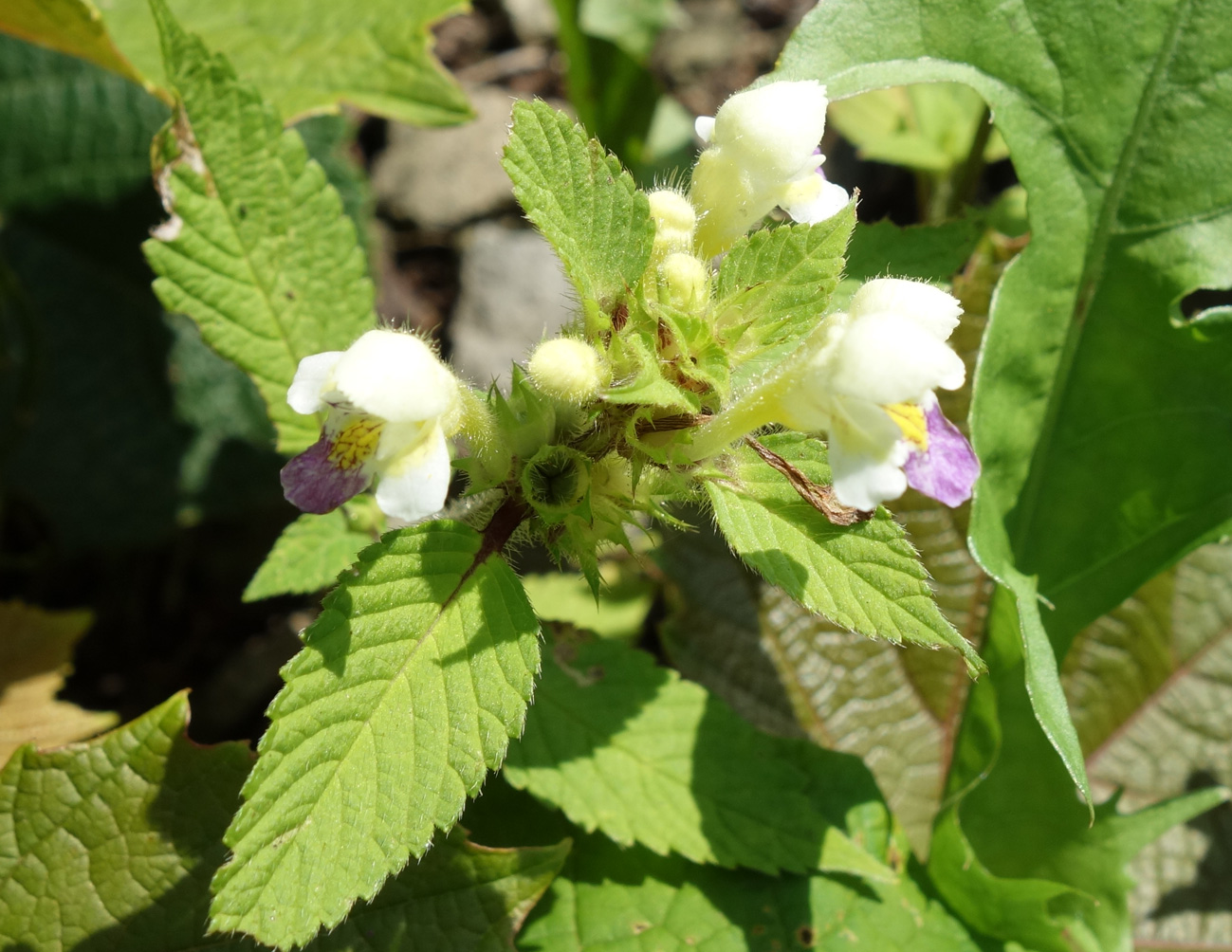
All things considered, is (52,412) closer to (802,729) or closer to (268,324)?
(268,324)

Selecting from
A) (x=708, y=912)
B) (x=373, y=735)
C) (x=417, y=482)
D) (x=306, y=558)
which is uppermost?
(x=417, y=482)

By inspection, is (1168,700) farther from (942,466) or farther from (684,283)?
(684,283)

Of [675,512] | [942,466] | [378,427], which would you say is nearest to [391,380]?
[378,427]

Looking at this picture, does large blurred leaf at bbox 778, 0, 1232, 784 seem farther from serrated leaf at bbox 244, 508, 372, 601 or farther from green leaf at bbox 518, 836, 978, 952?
serrated leaf at bbox 244, 508, 372, 601

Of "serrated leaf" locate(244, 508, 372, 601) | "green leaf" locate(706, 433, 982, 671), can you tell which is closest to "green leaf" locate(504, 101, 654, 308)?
"green leaf" locate(706, 433, 982, 671)

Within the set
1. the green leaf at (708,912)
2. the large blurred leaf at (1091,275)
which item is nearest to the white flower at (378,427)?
the large blurred leaf at (1091,275)
